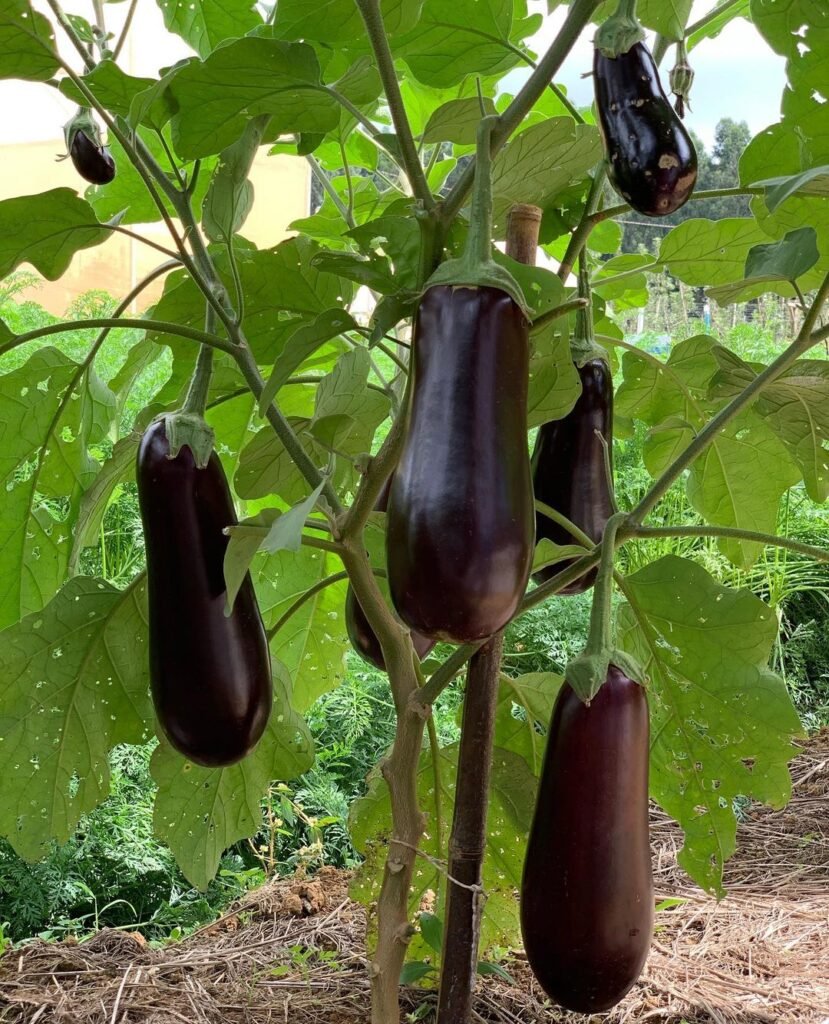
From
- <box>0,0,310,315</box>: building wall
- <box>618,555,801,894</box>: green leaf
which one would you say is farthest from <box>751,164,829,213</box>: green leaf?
<box>0,0,310,315</box>: building wall

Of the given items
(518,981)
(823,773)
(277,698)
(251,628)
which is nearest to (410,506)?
(251,628)

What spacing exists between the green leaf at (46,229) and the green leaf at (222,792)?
383 mm

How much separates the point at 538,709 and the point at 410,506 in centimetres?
52

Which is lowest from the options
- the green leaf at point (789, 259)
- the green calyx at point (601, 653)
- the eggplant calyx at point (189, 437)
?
the green calyx at point (601, 653)

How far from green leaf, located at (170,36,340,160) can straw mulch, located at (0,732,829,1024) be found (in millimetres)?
816

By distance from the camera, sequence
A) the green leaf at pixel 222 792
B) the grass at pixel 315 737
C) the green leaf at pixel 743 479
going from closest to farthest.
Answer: the green leaf at pixel 222 792 → the green leaf at pixel 743 479 → the grass at pixel 315 737

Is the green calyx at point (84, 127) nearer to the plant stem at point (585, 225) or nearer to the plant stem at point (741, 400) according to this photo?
the plant stem at point (585, 225)

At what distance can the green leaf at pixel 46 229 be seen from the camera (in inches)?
28.2

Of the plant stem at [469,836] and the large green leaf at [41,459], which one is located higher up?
the large green leaf at [41,459]

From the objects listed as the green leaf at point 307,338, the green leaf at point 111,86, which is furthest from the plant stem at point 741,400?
the green leaf at point 111,86

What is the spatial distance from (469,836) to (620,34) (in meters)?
0.54

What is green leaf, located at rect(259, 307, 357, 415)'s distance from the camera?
1.83ft

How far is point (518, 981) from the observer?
3.72 ft

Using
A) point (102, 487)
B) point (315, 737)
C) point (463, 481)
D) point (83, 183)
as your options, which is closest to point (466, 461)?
point (463, 481)
